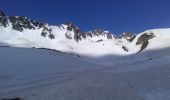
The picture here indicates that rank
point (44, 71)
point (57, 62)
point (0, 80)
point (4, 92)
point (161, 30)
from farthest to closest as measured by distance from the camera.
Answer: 1. point (161, 30)
2. point (57, 62)
3. point (44, 71)
4. point (0, 80)
5. point (4, 92)

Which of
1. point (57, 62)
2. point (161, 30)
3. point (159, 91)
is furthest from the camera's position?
point (161, 30)

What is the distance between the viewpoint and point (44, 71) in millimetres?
34719

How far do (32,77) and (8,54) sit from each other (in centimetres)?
1506

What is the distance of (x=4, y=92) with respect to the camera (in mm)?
22422

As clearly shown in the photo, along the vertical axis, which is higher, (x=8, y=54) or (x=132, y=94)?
(x=8, y=54)

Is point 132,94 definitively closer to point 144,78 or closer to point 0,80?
point 144,78

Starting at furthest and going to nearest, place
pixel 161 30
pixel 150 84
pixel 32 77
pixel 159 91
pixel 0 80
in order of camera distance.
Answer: pixel 161 30, pixel 32 77, pixel 0 80, pixel 150 84, pixel 159 91

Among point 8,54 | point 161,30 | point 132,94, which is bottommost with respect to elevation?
point 132,94

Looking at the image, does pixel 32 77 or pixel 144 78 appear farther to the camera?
pixel 32 77

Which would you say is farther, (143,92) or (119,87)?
(119,87)

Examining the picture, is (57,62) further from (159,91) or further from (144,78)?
(159,91)

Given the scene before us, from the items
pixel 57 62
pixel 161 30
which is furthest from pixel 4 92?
pixel 161 30

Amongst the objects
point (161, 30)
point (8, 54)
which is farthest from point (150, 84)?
point (161, 30)

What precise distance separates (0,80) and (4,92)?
6213mm
